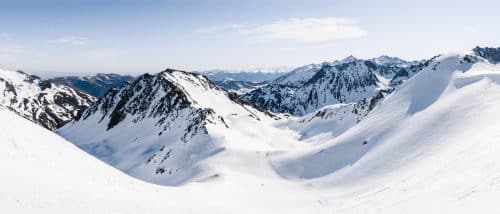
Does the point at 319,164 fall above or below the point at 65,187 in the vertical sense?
below

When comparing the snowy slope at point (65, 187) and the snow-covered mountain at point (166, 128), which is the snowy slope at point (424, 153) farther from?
the snow-covered mountain at point (166, 128)

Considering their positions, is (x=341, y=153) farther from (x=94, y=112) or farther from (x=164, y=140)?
(x=94, y=112)

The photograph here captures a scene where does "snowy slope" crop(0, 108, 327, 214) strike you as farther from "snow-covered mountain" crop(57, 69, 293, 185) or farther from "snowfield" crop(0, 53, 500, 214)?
"snow-covered mountain" crop(57, 69, 293, 185)

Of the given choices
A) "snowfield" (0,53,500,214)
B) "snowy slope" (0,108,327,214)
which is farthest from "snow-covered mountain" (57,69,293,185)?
"snowy slope" (0,108,327,214)

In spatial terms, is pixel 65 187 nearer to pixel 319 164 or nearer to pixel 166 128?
pixel 319 164

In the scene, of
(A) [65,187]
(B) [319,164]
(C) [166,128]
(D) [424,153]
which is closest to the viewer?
(A) [65,187]

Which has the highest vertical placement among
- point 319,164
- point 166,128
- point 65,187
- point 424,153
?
point 65,187

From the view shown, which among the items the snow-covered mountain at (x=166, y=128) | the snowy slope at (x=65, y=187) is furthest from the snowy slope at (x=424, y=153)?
the snow-covered mountain at (x=166, y=128)

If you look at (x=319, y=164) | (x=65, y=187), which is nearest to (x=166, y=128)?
(x=319, y=164)
